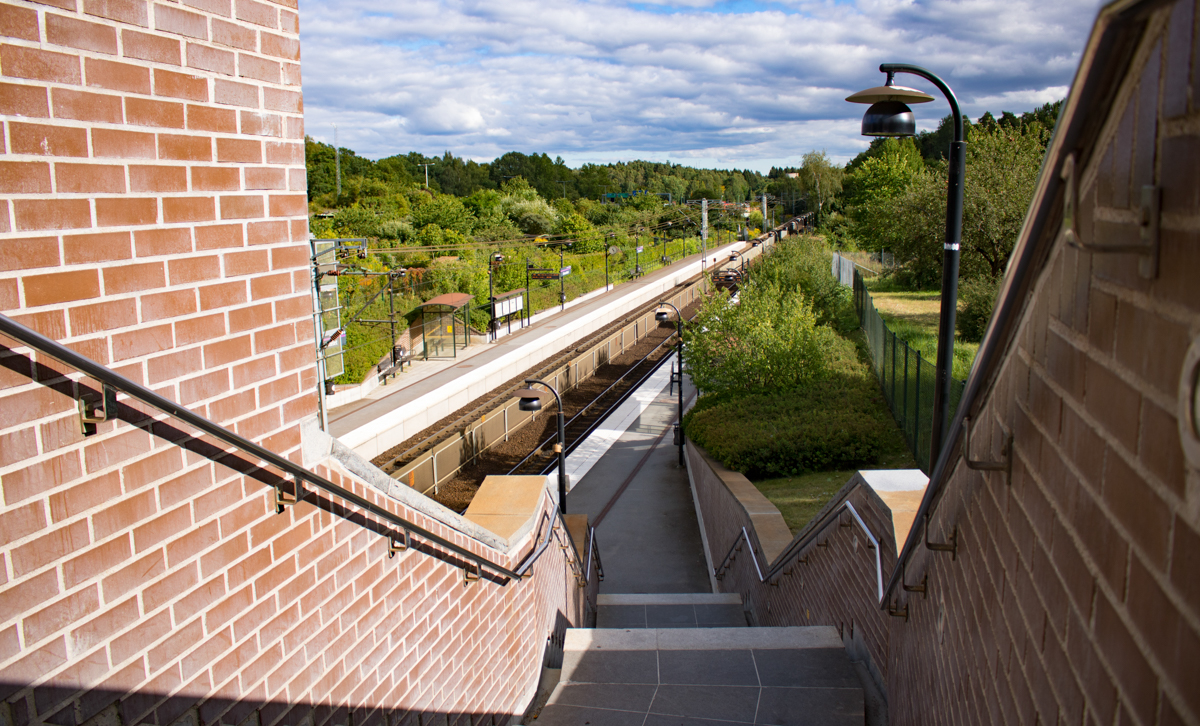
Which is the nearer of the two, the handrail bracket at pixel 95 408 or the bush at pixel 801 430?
the handrail bracket at pixel 95 408

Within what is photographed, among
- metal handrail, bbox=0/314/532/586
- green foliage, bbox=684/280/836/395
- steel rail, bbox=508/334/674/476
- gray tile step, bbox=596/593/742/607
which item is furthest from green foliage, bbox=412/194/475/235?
metal handrail, bbox=0/314/532/586

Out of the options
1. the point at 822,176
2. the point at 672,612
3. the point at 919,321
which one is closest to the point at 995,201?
the point at 919,321

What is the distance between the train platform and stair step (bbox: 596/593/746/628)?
8526mm

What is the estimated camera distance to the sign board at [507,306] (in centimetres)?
3141

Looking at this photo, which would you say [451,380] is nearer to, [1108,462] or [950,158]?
[950,158]

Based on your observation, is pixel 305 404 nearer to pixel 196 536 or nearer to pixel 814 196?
pixel 196 536

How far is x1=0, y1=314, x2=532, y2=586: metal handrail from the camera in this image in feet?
6.14

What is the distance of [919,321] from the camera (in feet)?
71.6

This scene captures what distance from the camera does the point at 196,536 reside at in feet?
8.29

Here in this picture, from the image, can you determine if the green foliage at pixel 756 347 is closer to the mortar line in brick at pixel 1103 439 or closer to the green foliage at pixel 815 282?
the green foliage at pixel 815 282

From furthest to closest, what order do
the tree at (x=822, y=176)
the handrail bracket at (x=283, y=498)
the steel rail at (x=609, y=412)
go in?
the tree at (x=822, y=176), the steel rail at (x=609, y=412), the handrail bracket at (x=283, y=498)

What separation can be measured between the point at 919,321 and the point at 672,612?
1529cm

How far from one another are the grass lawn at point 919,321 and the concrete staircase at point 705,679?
9.21 meters

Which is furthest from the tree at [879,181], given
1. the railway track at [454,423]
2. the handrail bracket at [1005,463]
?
the handrail bracket at [1005,463]
